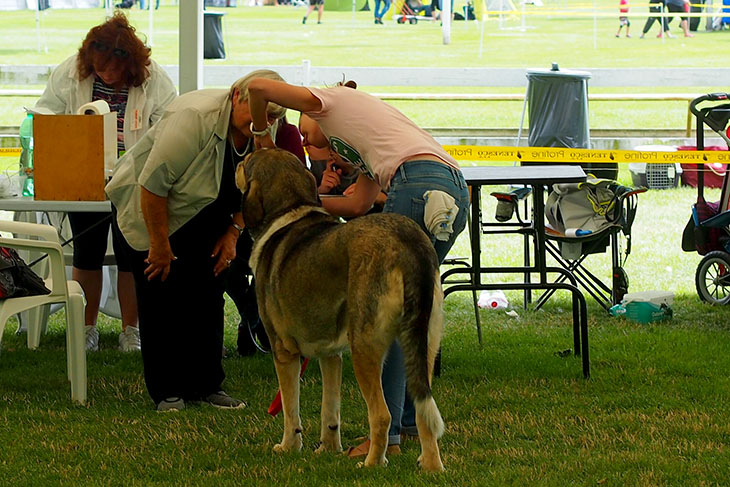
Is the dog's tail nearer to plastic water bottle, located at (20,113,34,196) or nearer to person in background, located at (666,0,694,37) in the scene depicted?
plastic water bottle, located at (20,113,34,196)

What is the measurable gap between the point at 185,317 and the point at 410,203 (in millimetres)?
1440

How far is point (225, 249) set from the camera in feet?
15.2

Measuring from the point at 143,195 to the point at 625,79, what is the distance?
11.9 metres

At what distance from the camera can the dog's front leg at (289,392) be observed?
3.90m

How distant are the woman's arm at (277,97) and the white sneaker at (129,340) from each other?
2.56 metres

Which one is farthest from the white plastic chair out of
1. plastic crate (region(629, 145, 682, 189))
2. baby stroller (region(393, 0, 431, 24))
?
baby stroller (region(393, 0, 431, 24))

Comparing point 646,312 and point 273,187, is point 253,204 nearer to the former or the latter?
point 273,187

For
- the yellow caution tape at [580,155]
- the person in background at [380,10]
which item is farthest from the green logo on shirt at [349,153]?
the person in background at [380,10]

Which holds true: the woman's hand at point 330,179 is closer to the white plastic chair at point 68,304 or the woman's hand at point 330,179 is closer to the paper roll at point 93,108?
the paper roll at point 93,108

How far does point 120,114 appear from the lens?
586 cm

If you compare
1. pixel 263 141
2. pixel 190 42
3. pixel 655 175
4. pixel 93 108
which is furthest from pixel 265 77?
pixel 655 175

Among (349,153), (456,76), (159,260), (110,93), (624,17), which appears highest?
(624,17)

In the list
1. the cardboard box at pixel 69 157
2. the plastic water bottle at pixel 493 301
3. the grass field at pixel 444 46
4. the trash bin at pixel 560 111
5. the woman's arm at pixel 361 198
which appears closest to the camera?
the woman's arm at pixel 361 198

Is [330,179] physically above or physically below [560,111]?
below
